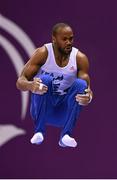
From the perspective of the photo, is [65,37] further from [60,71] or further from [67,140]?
[67,140]

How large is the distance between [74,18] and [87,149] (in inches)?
31.7

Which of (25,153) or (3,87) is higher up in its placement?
(3,87)

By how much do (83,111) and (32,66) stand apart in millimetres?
2030

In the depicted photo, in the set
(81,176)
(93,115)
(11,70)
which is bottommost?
(81,176)

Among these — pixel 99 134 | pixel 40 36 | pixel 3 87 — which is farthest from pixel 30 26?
pixel 99 134

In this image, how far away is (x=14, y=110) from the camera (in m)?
4.36

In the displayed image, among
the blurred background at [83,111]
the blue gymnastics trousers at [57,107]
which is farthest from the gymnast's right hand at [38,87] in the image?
the blurred background at [83,111]

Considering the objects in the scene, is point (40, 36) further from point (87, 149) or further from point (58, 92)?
point (58, 92)

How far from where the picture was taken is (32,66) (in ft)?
7.63

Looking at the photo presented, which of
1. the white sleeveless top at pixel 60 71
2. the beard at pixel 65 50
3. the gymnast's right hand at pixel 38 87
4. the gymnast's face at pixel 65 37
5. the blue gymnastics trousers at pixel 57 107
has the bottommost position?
the blue gymnastics trousers at pixel 57 107

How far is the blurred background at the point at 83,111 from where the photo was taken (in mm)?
4207

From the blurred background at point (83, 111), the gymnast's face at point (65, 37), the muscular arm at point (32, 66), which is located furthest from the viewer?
the blurred background at point (83, 111)

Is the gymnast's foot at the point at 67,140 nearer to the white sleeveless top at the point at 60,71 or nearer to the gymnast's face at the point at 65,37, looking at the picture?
the white sleeveless top at the point at 60,71

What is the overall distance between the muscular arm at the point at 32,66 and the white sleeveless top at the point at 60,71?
18 mm
